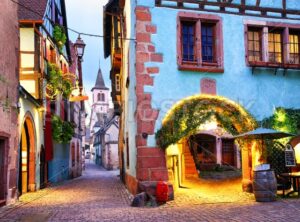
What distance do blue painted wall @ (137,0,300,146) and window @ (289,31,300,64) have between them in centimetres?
50

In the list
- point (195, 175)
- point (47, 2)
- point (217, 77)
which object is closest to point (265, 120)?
point (217, 77)

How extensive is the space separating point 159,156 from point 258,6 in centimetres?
596

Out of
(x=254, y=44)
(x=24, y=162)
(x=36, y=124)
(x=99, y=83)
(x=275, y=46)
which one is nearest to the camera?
(x=254, y=44)

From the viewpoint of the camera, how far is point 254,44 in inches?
525

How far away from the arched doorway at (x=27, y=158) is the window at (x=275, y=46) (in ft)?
29.5

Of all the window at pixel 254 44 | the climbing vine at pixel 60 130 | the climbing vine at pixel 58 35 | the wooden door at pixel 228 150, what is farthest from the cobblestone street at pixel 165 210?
the wooden door at pixel 228 150

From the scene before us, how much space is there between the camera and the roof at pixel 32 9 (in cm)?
1753

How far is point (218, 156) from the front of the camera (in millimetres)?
25859

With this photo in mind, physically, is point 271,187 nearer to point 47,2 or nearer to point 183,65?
point 183,65

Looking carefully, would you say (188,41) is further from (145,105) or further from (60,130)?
(60,130)

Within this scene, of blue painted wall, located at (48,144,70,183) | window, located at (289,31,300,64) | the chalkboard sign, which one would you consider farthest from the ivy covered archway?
blue painted wall, located at (48,144,70,183)

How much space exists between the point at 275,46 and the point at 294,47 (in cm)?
70

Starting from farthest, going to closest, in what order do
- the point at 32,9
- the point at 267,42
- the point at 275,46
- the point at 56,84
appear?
the point at 56,84
the point at 32,9
the point at 275,46
the point at 267,42

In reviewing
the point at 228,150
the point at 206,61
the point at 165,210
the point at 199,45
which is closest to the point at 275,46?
the point at 206,61
